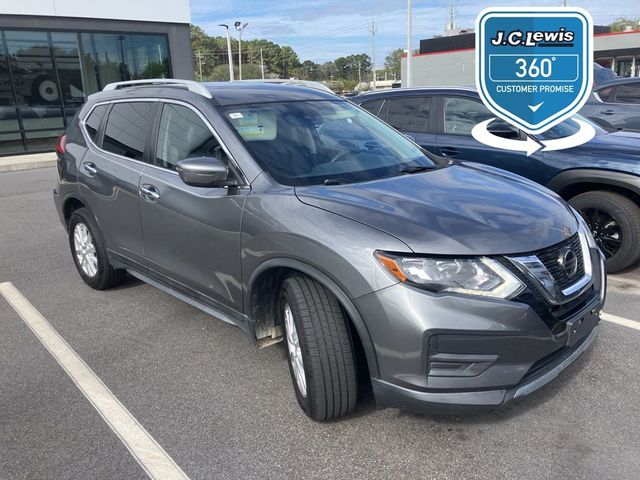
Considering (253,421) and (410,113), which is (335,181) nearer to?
(253,421)

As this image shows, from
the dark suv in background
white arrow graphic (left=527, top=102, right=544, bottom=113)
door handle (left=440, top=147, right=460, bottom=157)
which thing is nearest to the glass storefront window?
the dark suv in background

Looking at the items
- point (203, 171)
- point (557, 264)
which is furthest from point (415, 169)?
point (203, 171)

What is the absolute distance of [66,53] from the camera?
1683cm

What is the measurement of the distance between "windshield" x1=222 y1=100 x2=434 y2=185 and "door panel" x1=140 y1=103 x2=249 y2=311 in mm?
231

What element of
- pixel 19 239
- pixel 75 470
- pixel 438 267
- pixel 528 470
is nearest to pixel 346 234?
pixel 438 267

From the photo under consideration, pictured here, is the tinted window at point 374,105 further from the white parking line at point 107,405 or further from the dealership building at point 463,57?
the dealership building at point 463,57

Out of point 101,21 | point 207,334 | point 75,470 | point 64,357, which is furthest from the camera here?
point 101,21

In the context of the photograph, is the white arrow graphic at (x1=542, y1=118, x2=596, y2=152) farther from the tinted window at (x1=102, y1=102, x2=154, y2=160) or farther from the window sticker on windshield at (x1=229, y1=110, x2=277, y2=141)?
the tinted window at (x1=102, y1=102, x2=154, y2=160)

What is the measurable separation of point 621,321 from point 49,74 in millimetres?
17081

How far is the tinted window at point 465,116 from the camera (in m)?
5.52

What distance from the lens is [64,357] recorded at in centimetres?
372

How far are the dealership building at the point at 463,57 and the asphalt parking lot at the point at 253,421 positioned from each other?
39.3m

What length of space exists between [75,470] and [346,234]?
5.45ft

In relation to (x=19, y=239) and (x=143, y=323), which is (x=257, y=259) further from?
(x=19, y=239)
